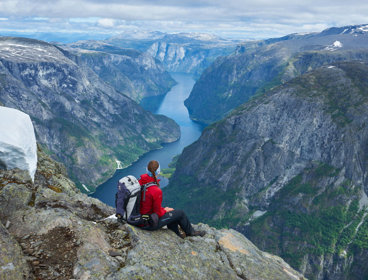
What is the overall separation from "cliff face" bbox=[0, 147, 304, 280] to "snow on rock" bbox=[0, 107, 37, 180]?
93 cm

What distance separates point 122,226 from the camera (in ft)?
71.9

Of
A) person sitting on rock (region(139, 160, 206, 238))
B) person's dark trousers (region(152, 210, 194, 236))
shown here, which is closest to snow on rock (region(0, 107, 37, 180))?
person sitting on rock (region(139, 160, 206, 238))

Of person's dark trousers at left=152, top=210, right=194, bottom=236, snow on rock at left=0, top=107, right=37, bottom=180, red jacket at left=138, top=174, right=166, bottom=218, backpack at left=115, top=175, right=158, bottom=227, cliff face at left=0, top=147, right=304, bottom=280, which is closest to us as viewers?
cliff face at left=0, top=147, right=304, bottom=280

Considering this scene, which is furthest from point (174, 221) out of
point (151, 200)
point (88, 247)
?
point (88, 247)

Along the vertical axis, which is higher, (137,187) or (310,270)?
(137,187)

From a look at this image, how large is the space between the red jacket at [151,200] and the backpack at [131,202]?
287mm

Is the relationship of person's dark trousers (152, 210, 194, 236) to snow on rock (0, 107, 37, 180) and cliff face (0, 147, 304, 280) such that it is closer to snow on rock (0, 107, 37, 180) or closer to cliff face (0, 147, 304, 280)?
cliff face (0, 147, 304, 280)

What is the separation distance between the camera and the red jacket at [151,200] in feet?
69.2

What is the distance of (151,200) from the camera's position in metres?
21.5

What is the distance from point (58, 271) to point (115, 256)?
3.57 m

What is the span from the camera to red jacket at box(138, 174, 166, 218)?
21.1 metres

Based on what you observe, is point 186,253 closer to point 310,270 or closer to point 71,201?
point 71,201

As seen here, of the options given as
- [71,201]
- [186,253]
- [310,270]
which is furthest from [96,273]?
[310,270]

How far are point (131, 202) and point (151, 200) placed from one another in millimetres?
→ 1440
